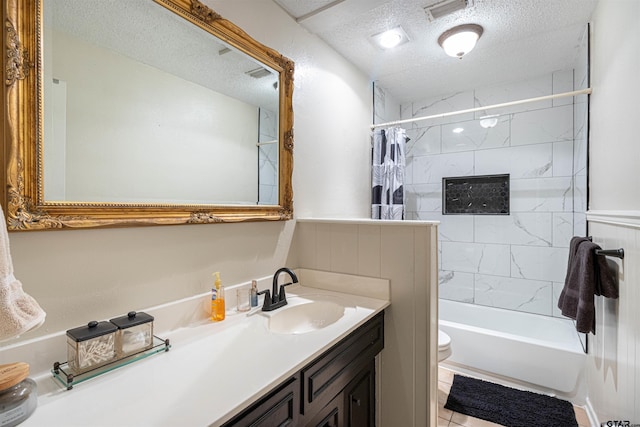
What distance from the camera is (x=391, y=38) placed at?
204 centimetres

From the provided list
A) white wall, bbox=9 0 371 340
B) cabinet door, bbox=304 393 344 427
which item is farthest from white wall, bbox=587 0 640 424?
white wall, bbox=9 0 371 340

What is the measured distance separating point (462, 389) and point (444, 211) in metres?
1.58

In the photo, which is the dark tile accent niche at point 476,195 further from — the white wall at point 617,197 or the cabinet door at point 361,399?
the cabinet door at point 361,399

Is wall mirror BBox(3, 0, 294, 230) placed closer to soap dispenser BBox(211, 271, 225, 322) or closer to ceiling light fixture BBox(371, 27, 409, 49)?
soap dispenser BBox(211, 271, 225, 322)

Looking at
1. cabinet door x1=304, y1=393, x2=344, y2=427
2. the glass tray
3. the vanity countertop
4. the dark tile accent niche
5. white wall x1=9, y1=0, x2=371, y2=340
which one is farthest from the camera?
the dark tile accent niche

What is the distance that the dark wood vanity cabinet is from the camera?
2.84ft

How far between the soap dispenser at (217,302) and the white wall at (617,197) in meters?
1.56

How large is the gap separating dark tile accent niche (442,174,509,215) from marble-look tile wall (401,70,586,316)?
2.0 inches

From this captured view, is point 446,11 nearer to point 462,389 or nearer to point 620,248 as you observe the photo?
point 620,248

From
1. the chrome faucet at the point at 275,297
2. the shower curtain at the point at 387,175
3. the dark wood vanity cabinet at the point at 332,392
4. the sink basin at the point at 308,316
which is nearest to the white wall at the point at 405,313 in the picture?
the dark wood vanity cabinet at the point at 332,392

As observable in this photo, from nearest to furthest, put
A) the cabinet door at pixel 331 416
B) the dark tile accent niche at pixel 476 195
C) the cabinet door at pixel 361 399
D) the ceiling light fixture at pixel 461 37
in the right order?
the cabinet door at pixel 331 416
the cabinet door at pixel 361 399
the ceiling light fixture at pixel 461 37
the dark tile accent niche at pixel 476 195

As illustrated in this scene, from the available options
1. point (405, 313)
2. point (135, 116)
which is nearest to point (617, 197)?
point (405, 313)

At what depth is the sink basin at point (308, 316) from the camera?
4.68 ft

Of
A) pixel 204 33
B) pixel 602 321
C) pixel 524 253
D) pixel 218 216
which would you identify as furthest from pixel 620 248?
pixel 204 33
